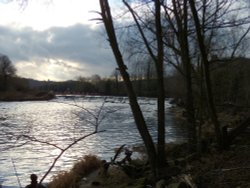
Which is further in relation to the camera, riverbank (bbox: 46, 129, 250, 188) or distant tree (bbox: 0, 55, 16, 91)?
distant tree (bbox: 0, 55, 16, 91)

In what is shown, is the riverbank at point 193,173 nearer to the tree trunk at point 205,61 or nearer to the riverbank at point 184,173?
the riverbank at point 184,173

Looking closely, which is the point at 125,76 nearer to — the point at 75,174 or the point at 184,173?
the point at 184,173

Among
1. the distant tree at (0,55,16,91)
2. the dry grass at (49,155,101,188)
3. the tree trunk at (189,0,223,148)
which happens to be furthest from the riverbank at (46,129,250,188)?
the distant tree at (0,55,16,91)

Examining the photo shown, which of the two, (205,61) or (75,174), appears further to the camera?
(75,174)

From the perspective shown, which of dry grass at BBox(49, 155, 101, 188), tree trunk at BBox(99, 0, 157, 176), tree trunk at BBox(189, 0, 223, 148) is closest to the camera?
tree trunk at BBox(99, 0, 157, 176)

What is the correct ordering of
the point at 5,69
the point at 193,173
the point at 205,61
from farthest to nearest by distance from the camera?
1. the point at 5,69
2. the point at 205,61
3. the point at 193,173

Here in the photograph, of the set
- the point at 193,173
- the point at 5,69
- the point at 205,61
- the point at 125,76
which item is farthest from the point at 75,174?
the point at 5,69

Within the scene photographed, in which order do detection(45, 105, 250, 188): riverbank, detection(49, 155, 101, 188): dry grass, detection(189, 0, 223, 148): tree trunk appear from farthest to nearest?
detection(49, 155, 101, 188): dry grass < detection(189, 0, 223, 148): tree trunk < detection(45, 105, 250, 188): riverbank

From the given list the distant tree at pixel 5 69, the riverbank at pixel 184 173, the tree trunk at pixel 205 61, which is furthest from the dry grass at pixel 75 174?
the distant tree at pixel 5 69

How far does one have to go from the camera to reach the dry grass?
14.7 m

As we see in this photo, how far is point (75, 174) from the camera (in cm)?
1638

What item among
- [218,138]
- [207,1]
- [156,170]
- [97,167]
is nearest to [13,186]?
[97,167]

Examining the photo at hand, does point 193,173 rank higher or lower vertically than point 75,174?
higher

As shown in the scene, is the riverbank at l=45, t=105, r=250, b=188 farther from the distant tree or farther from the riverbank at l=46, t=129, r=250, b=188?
the distant tree
